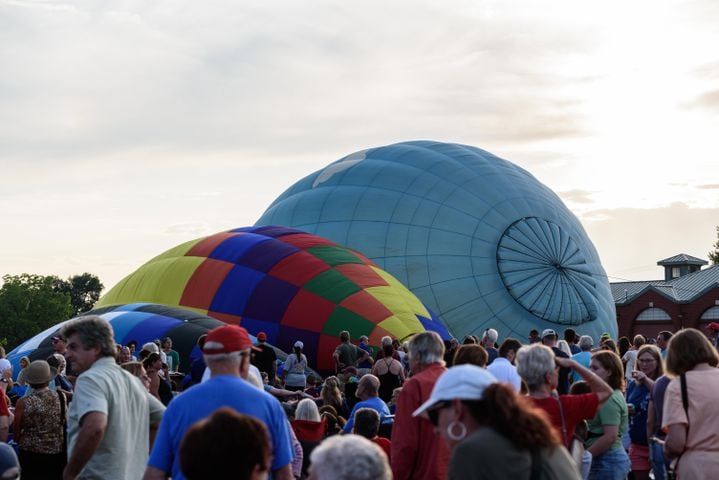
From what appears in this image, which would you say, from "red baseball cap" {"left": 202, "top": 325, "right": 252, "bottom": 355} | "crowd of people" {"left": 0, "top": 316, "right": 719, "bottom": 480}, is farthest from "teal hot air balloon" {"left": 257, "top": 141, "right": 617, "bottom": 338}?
"red baseball cap" {"left": 202, "top": 325, "right": 252, "bottom": 355}

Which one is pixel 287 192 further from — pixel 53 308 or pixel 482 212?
pixel 53 308

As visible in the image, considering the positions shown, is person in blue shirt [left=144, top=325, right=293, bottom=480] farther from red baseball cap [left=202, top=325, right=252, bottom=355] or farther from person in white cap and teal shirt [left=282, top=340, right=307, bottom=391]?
person in white cap and teal shirt [left=282, top=340, right=307, bottom=391]

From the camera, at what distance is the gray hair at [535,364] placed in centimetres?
493

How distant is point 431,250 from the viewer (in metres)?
22.5

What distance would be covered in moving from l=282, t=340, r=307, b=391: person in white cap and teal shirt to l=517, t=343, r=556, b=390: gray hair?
28.7 ft

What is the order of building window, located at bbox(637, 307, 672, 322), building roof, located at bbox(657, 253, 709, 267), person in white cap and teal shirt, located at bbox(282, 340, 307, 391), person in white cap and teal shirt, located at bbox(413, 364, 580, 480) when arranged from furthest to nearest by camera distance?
building roof, located at bbox(657, 253, 709, 267)
building window, located at bbox(637, 307, 672, 322)
person in white cap and teal shirt, located at bbox(282, 340, 307, 391)
person in white cap and teal shirt, located at bbox(413, 364, 580, 480)

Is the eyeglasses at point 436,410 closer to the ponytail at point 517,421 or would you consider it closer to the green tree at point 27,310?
the ponytail at point 517,421

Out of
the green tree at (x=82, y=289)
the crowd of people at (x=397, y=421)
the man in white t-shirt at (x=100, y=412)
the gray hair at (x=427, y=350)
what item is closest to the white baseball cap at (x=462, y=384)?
the crowd of people at (x=397, y=421)

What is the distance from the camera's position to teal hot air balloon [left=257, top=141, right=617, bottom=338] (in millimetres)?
22391

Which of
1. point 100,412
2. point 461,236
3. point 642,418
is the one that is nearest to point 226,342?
point 100,412

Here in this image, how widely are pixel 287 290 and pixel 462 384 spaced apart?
45.5 ft

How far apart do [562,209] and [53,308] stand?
59.6 metres

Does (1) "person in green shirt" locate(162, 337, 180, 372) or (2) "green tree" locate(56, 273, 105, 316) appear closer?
(1) "person in green shirt" locate(162, 337, 180, 372)

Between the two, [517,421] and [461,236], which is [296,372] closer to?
[461,236]
